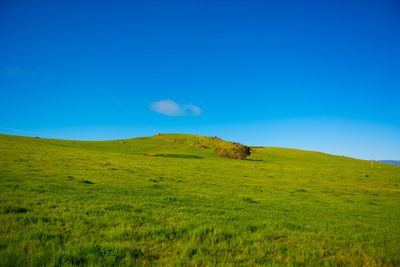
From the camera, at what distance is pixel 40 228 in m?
6.99

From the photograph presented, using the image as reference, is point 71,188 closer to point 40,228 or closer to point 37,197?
point 37,197

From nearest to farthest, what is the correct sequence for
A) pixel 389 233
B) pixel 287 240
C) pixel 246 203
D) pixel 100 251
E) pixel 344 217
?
1. pixel 100 251
2. pixel 287 240
3. pixel 389 233
4. pixel 344 217
5. pixel 246 203

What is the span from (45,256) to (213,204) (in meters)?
8.99

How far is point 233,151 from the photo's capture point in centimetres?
7975

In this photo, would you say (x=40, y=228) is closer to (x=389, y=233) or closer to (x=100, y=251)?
(x=100, y=251)

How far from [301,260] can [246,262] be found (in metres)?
1.84

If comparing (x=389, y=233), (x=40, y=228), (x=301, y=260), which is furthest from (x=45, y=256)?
(x=389, y=233)

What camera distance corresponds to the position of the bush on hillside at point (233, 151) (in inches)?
3108

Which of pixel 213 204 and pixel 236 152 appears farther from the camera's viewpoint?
pixel 236 152

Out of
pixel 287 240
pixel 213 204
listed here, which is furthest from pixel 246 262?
pixel 213 204

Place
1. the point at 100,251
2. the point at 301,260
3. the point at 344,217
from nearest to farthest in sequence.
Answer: the point at 100,251 → the point at 301,260 → the point at 344,217

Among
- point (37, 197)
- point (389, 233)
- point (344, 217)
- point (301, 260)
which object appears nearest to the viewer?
point (301, 260)

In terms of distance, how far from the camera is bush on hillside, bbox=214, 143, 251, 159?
259ft

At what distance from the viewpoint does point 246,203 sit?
13.9 meters
